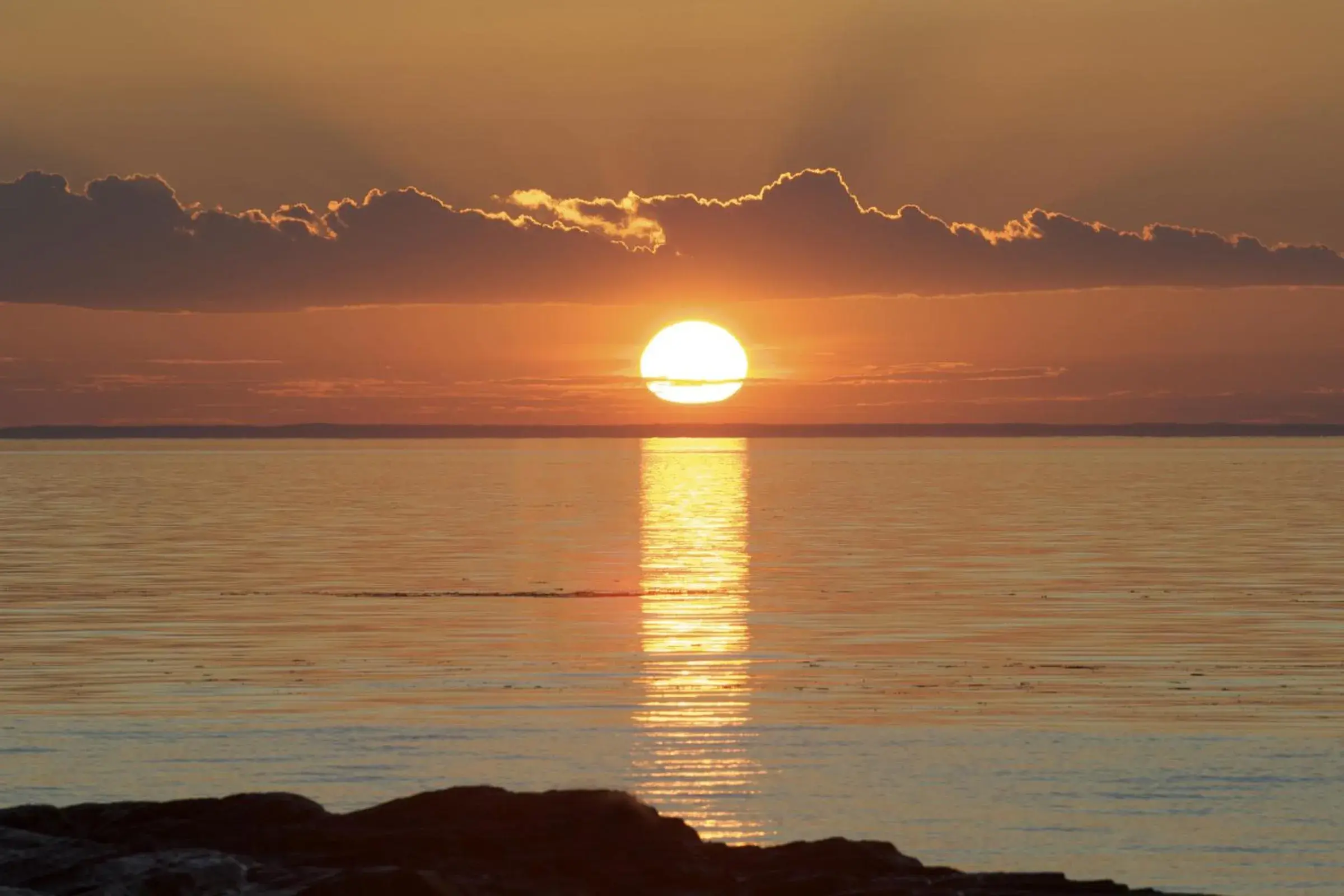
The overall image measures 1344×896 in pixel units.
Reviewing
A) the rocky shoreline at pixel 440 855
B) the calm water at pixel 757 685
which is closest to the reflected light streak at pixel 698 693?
the calm water at pixel 757 685

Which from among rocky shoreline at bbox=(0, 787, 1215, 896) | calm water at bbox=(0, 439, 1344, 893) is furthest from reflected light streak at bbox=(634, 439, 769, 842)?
rocky shoreline at bbox=(0, 787, 1215, 896)

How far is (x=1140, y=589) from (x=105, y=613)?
2965 cm

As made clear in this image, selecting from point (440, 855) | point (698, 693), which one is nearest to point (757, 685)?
point (698, 693)

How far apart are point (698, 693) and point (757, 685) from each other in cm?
142

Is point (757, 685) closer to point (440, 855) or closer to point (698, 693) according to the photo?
point (698, 693)

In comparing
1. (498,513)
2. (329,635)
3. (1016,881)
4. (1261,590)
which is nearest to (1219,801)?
(1016,881)

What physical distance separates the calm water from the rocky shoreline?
320 cm

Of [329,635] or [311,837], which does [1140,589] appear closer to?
[329,635]

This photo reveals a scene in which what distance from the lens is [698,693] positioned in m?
32.7

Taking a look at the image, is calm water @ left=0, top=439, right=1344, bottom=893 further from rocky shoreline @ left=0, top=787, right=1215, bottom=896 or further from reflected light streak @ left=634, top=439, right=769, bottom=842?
rocky shoreline @ left=0, top=787, right=1215, bottom=896

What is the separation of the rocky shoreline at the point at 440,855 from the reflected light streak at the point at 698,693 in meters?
3.46

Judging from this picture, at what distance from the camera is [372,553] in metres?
71.0

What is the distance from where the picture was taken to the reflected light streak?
76.5 feet

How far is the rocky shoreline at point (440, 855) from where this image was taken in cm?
1634
